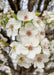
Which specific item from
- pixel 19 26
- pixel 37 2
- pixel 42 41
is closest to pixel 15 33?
pixel 19 26

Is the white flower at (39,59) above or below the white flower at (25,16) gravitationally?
below

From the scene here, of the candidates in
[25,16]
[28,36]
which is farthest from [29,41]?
[25,16]

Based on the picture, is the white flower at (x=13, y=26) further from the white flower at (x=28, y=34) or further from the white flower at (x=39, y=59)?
the white flower at (x=39, y=59)

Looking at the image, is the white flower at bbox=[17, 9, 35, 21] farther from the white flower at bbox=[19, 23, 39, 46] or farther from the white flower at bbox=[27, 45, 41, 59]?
the white flower at bbox=[27, 45, 41, 59]

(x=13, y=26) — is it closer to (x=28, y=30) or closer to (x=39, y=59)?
(x=28, y=30)

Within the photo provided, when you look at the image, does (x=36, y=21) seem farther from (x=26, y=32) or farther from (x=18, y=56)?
(x=18, y=56)

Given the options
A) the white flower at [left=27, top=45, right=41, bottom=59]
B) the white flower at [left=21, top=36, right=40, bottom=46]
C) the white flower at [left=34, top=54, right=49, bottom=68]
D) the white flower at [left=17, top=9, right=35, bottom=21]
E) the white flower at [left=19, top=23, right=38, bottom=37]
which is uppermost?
the white flower at [left=17, top=9, right=35, bottom=21]

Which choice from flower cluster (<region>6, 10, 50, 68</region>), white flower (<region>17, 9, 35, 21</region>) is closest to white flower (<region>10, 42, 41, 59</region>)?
flower cluster (<region>6, 10, 50, 68</region>)

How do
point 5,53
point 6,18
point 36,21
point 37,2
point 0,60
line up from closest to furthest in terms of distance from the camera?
1. point 36,21
2. point 6,18
3. point 5,53
4. point 0,60
5. point 37,2

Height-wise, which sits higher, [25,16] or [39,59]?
[25,16]


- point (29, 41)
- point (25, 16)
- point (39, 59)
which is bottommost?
point (39, 59)

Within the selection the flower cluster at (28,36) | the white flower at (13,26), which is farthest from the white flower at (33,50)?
the white flower at (13,26)
